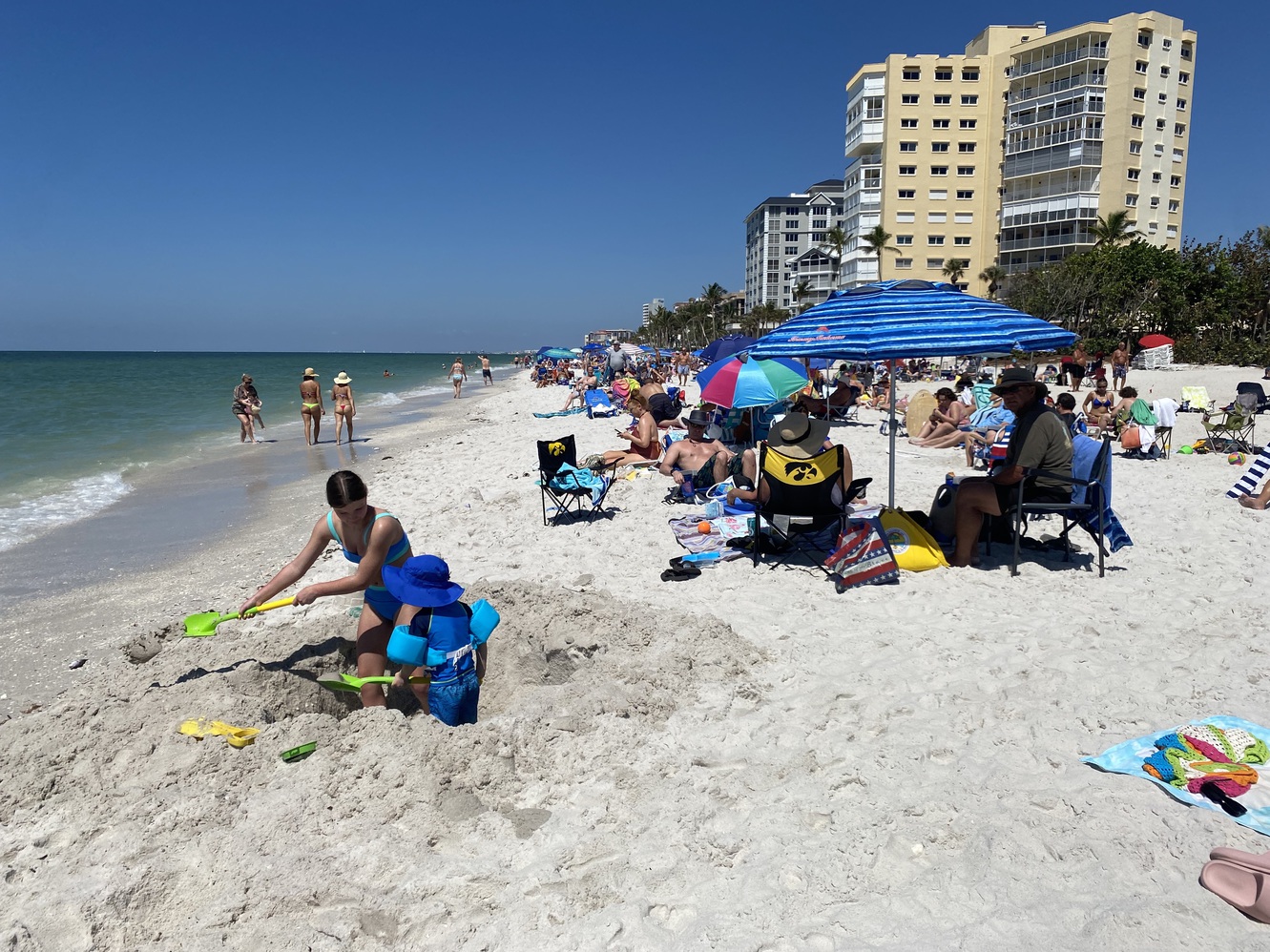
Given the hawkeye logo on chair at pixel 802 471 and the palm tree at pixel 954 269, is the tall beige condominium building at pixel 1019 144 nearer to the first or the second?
the palm tree at pixel 954 269

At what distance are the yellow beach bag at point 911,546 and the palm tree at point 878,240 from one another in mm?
48352

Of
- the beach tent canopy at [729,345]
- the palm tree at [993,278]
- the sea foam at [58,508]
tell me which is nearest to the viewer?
the sea foam at [58,508]

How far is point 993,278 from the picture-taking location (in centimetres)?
4834

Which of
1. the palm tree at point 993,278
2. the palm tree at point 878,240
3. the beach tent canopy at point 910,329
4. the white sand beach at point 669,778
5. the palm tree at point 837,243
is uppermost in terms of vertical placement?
the palm tree at point 837,243

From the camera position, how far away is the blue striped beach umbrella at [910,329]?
4.69m

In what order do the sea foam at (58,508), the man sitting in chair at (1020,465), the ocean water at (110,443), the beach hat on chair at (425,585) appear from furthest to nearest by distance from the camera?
the ocean water at (110,443) → the sea foam at (58,508) → the man sitting in chair at (1020,465) → the beach hat on chair at (425,585)

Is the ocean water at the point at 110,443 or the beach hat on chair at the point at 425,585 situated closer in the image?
the beach hat on chair at the point at 425,585

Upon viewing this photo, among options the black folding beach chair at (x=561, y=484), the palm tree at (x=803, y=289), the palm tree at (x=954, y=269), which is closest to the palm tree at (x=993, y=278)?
the palm tree at (x=954, y=269)

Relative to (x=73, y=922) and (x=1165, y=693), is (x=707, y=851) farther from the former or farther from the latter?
(x=1165, y=693)

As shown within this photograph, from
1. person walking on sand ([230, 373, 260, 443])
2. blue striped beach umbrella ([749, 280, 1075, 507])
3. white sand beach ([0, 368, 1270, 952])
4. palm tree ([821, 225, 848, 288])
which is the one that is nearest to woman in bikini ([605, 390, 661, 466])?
blue striped beach umbrella ([749, 280, 1075, 507])

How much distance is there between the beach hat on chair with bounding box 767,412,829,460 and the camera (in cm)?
527

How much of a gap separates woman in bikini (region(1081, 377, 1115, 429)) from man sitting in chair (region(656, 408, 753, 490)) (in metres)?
7.28

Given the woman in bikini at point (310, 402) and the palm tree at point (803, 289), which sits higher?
the palm tree at point (803, 289)

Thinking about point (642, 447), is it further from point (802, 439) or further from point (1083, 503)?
point (1083, 503)
